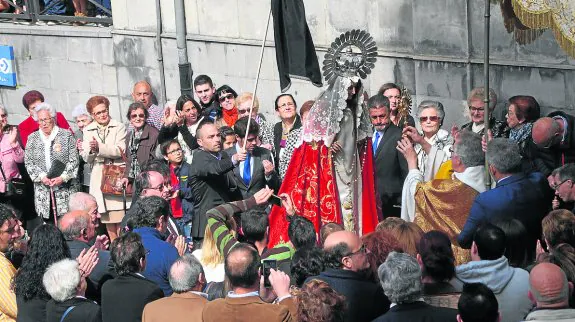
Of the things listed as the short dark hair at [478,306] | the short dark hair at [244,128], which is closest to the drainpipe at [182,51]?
the short dark hair at [244,128]

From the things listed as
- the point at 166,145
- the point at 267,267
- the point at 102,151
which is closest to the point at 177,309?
the point at 267,267

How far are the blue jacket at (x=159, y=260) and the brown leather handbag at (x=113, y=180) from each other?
4660 millimetres

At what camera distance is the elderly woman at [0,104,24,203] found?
1513cm

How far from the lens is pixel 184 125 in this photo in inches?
554

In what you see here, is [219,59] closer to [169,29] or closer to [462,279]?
[169,29]

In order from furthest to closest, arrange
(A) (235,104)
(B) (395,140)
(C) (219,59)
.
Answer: (C) (219,59)
(A) (235,104)
(B) (395,140)

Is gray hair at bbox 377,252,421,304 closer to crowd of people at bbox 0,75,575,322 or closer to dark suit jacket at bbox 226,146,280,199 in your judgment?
crowd of people at bbox 0,75,575,322

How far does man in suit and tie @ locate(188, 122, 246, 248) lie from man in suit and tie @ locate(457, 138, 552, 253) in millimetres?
3121

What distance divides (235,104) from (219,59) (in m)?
2.54

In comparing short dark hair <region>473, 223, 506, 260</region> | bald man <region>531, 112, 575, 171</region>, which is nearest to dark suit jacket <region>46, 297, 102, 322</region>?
short dark hair <region>473, 223, 506, 260</region>

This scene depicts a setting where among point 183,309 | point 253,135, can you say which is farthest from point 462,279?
point 253,135

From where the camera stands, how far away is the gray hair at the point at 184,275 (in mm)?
8461

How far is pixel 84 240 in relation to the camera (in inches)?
398

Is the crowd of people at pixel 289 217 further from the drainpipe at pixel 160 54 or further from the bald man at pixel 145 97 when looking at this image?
the drainpipe at pixel 160 54
